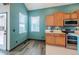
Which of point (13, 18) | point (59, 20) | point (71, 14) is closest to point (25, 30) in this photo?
point (13, 18)

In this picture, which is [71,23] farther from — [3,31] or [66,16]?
[3,31]

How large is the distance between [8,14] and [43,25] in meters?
1.24

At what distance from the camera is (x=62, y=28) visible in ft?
13.1

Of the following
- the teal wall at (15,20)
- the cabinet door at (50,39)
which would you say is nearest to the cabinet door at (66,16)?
the cabinet door at (50,39)

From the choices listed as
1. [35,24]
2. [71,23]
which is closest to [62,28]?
[71,23]

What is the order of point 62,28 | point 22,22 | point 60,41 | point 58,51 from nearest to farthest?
point 58,51
point 22,22
point 62,28
point 60,41

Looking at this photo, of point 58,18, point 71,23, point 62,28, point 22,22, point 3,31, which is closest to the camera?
point 3,31

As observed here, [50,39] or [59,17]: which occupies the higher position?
[59,17]

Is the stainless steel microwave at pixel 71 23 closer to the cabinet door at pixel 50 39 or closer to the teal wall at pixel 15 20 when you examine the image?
the cabinet door at pixel 50 39

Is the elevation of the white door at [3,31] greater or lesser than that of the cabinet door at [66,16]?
lesser

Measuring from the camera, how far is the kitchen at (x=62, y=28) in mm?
3816

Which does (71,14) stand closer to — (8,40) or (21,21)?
(21,21)

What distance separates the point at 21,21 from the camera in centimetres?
368

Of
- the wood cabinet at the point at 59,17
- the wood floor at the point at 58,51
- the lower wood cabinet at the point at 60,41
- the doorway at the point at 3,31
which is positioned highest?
the wood cabinet at the point at 59,17
